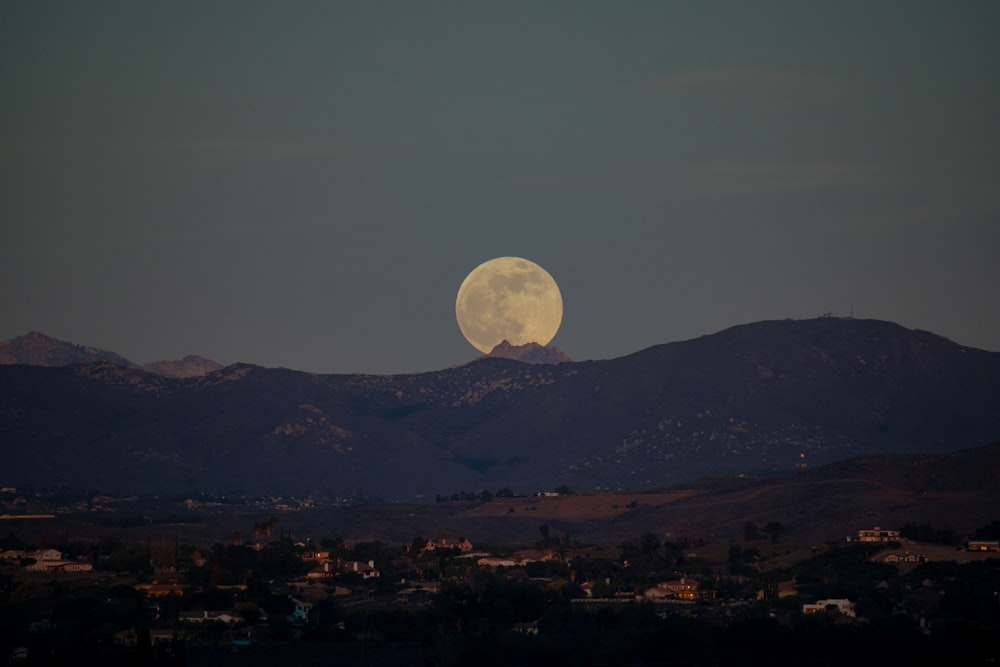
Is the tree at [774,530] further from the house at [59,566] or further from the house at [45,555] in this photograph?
the house at [45,555]

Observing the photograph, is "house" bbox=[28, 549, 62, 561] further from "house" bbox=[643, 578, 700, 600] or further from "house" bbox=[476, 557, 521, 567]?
"house" bbox=[643, 578, 700, 600]

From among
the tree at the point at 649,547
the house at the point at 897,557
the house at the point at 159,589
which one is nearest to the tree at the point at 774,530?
the tree at the point at 649,547

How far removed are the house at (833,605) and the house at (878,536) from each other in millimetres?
38300

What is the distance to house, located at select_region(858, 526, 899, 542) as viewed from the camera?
176 metres

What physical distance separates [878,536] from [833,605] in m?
49.2

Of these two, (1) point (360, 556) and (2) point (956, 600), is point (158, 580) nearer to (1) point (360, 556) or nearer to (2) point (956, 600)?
(1) point (360, 556)

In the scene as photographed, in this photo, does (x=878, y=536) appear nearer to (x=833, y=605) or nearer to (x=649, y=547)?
(x=649, y=547)

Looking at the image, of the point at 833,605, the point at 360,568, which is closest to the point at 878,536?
the point at 360,568

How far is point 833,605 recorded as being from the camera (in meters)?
133

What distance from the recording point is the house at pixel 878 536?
176 meters

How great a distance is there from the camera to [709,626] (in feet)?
405

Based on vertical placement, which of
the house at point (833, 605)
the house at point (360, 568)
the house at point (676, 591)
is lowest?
the house at point (833, 605)


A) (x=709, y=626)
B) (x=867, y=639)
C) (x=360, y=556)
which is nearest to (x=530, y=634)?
(x=709, y=626)

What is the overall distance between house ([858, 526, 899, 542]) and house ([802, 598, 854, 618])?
38.3 metres
